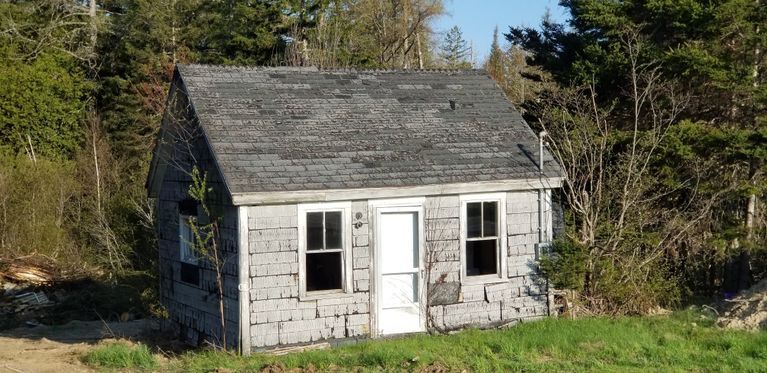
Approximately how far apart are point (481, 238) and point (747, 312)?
15.5 feet

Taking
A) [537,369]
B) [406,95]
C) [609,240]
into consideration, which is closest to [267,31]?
[406,95]

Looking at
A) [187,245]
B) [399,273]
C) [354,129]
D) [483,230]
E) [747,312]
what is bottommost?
[747,312]

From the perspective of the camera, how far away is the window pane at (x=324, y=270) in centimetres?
1423

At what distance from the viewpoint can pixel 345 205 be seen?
559 inches

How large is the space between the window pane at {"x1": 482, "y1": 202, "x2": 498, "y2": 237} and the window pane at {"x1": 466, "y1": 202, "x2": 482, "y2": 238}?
0.26ft

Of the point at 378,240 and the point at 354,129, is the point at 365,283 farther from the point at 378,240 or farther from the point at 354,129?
the point at 354,129

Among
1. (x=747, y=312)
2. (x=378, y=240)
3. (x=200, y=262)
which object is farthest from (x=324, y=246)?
(x=747, y=312)

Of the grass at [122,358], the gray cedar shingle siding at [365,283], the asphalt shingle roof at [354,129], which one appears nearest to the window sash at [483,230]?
the gray cedar shingle siding at [365,283]

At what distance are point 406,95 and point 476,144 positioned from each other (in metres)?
1.80

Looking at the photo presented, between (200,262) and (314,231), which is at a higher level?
(314,231)

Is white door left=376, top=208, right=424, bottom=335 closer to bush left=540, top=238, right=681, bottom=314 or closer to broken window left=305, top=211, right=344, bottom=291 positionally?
broken window left=305, top=211, right=344, bottom=291

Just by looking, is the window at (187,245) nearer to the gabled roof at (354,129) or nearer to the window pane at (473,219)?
the gabled roof at (354,129)

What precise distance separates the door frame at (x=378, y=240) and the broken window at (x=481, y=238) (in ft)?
3.00

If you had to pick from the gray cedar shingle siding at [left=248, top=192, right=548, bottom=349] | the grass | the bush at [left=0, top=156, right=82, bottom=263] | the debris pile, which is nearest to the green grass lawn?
the grass
